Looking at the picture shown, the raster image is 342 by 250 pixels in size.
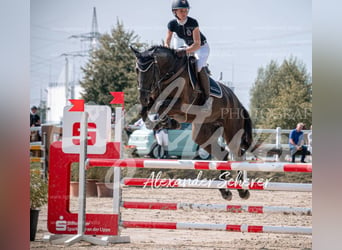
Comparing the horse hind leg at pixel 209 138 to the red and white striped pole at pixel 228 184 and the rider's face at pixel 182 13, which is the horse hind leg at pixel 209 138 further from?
the rider's face at pixel 182 13

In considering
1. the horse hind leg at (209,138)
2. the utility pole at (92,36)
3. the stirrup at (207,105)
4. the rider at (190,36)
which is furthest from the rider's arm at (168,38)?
the utility pole at (92,36)

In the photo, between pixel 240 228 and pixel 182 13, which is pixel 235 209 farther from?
pixel 182 13

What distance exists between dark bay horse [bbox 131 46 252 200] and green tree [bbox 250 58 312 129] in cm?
386

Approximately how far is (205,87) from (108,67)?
22.5 ft

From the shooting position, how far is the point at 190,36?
3.31 m

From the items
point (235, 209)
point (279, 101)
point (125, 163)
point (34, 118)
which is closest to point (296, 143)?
point (279, 101)

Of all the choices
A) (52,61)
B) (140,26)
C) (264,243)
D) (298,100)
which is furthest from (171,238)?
(52,61)

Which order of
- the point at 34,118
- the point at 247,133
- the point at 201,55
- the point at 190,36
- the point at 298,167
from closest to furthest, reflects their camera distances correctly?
the point at 298,167 → the point at 190,36 → the point at 201,55 → the point at 247,133 → the point at 34,118

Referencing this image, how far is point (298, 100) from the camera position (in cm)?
782

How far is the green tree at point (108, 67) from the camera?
31.3ft

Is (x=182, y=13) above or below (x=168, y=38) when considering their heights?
above
